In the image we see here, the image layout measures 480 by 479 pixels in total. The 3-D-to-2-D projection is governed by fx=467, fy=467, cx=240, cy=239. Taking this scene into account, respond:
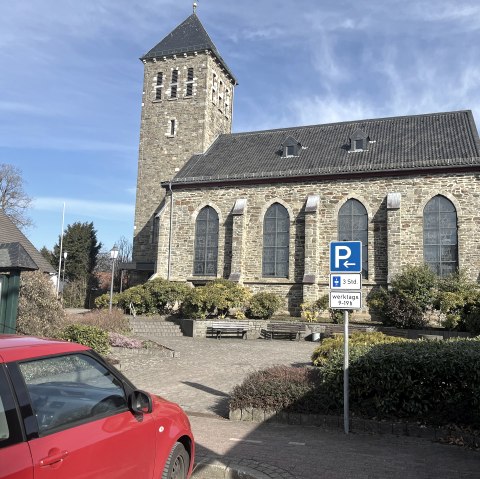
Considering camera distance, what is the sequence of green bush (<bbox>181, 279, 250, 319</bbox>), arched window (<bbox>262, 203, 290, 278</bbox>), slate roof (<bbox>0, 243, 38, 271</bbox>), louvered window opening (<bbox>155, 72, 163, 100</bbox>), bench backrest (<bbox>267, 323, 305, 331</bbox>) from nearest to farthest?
slate roof (<bbox>0, 243, 38, 271</bbox>) < bench backrest (<bbox>267, 323, 305, 331</bbox>) < green bush (<bbox>181, 279, 250, 319</bbox>) < arched window (<bbox>262, 203, 290, 278</bbox>) < louvered window opening (<bbox>155, 72, 163, 100</bbox>)

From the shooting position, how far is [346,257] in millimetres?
6773

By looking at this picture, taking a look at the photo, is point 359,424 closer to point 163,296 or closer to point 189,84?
point 163,296

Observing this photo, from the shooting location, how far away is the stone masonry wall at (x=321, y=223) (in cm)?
2225

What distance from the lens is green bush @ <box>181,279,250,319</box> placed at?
21.2 m

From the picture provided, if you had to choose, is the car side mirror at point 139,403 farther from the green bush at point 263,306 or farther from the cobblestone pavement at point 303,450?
the green bush at point 263,306

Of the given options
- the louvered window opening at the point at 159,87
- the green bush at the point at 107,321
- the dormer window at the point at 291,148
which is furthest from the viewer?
the louvered window opening at the point at 159,87

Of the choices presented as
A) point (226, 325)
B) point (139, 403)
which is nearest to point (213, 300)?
point (226, 325)

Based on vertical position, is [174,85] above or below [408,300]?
above

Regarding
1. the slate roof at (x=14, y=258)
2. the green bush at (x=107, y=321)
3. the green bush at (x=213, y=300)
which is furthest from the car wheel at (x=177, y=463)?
the green bush at (x=213, y=300)

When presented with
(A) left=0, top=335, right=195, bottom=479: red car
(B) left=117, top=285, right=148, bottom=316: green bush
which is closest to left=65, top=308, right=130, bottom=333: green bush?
(B) left=117, top=285, right=148, bottom=316: green bush

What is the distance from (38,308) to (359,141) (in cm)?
1960

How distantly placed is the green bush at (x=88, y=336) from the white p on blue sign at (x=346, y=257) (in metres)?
7.40

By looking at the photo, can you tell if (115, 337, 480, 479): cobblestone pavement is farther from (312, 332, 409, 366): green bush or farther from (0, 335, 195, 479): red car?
(0, 335, 195, 479): red car

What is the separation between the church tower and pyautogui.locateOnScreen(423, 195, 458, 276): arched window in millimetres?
15264
